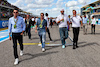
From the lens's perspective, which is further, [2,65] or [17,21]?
[17,21]

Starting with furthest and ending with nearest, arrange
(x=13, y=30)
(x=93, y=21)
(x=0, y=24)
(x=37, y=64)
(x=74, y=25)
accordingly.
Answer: (x=0, y=24), (x=93, y=21), (x=74, y=25), (x=13, y=30), (x=37, y=64)

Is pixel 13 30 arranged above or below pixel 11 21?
below

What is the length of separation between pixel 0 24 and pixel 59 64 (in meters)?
17.9

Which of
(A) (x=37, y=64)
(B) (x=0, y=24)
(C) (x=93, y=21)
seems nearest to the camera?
(A) (x=37, y=64)

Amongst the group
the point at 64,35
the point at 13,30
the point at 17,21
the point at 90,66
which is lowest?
the point at 90,66

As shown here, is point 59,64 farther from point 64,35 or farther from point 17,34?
point 64,35

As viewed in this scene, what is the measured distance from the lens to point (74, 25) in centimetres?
590

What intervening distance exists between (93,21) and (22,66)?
955 cm

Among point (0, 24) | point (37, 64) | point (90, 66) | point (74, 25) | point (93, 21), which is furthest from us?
point (0, 24)

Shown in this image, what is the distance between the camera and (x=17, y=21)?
3.95 m

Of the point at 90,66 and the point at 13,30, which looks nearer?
the point at 90,66

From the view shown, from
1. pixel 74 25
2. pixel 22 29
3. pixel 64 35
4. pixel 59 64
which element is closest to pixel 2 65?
pixel 22 29

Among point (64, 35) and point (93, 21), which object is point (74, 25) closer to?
point (64, 35)

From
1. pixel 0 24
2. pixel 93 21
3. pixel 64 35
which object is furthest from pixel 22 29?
pixel 0 24
